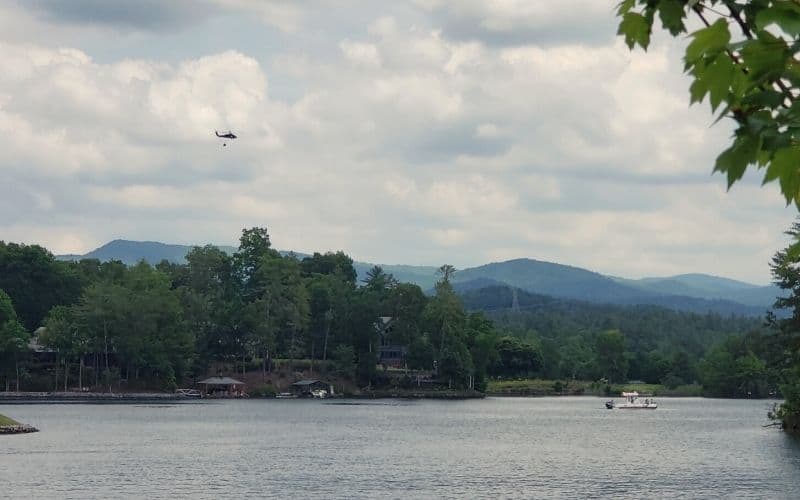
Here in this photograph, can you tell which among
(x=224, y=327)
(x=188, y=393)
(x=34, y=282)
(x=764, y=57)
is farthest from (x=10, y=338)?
(x=764, y=57)

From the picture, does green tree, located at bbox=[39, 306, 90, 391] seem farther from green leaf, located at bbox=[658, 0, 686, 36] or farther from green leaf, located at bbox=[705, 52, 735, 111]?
green leaf, located at bbox=[705, 52, 735, 111]

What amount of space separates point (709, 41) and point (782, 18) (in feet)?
1.07

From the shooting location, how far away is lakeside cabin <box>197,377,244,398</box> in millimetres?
161000

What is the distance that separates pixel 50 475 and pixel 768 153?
56.1 metres

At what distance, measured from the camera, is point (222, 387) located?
165 m

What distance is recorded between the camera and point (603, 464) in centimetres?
6575

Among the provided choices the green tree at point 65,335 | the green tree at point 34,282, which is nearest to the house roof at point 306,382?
the green tree at point 65,335

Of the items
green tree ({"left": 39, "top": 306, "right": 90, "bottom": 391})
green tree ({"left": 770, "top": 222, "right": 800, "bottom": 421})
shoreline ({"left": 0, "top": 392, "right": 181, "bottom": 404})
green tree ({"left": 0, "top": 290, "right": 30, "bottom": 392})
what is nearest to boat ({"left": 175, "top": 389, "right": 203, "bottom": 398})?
A: shoreline ({"left": 0, "top": 392, "right": 181, "bottom": 404})

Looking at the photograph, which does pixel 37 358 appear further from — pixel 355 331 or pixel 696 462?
pixel 696 462

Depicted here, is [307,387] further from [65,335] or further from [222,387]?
[65,335]

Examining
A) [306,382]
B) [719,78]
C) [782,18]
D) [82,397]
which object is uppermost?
[782,18]

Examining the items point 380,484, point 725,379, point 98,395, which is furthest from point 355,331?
point 380,484

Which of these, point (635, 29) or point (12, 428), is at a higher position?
point (635, 29)

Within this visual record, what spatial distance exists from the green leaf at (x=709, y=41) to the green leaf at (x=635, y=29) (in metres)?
0.48
